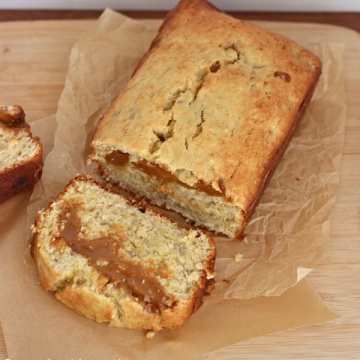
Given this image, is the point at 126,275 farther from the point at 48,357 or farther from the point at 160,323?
the point at 48,357

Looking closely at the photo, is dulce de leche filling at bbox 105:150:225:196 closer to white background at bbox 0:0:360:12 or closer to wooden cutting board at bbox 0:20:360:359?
wooden cutting board at bbox 0:20:360:359

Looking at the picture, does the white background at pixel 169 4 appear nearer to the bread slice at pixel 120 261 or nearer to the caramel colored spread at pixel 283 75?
the caramel colored spread at pixel 283 75

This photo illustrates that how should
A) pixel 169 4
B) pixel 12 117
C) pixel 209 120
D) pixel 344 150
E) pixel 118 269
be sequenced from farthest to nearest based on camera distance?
pixel 169 4, pixel 344 150, pixel 12 117, pixel 209 120, pixel 118 269

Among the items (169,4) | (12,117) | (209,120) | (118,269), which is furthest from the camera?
(169,4)

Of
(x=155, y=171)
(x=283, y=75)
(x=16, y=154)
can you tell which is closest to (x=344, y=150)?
(x=283, y=75)

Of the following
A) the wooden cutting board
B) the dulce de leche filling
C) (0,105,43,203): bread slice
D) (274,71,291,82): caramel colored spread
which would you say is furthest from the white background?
the dulce de leche filling

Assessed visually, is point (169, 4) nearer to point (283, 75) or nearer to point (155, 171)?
point (283, 75)

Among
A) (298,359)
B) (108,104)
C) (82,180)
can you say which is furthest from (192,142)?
(298,359)
